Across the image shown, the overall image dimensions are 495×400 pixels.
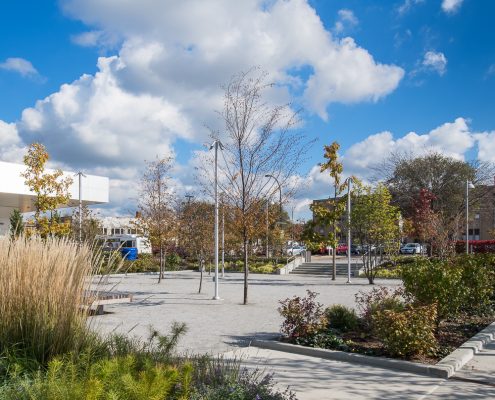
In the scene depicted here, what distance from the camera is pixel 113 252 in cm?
520

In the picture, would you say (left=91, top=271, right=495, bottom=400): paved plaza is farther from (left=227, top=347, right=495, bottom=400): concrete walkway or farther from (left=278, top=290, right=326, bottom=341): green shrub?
(left=278, top=290, right=326, bottom=341): green shrub

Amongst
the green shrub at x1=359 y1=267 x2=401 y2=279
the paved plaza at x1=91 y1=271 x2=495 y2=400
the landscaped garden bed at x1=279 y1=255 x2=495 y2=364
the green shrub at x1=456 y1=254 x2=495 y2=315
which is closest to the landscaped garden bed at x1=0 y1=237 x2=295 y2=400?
the paved plaza at x1=91 y1=271 x2=495 y2=400

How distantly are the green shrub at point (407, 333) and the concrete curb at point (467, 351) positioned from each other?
33cm

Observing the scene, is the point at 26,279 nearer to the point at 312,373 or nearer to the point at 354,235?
the point at 312,373

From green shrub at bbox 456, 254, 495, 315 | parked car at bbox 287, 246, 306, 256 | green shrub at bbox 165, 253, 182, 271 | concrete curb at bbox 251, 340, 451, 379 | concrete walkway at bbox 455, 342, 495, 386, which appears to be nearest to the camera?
concrete walkway at bbox 455, 342, 495, 386

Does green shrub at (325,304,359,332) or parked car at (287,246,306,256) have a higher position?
parked car at (287,246,306,256)

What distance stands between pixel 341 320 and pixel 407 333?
225 cm

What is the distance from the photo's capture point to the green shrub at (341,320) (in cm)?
904

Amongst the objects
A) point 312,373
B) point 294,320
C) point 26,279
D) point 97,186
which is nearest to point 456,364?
point 312,373

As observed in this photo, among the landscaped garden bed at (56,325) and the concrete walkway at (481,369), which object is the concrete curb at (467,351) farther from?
the landscaped garden bed at (56,325)

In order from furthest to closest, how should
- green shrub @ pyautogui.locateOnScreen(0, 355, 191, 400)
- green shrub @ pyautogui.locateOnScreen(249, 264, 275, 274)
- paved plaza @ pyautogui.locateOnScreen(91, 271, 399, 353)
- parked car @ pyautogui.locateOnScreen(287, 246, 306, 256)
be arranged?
parked car @ pyautogui.locateOnScreen(287, 246, 306, 256) < green shrub @ pyautogui.locateOnScreen(249, 264, 275, 274) < paved plaza @ pyautogui.locateOnScreen(91, 271, 399, 353) < green shrub @ pyautogui.locateOnScreen(0, 355, 191, 400)

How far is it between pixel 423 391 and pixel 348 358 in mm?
1572

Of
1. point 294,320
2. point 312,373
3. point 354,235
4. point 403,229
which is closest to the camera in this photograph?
point 312,373

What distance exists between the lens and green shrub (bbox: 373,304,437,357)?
6977 millimetres
